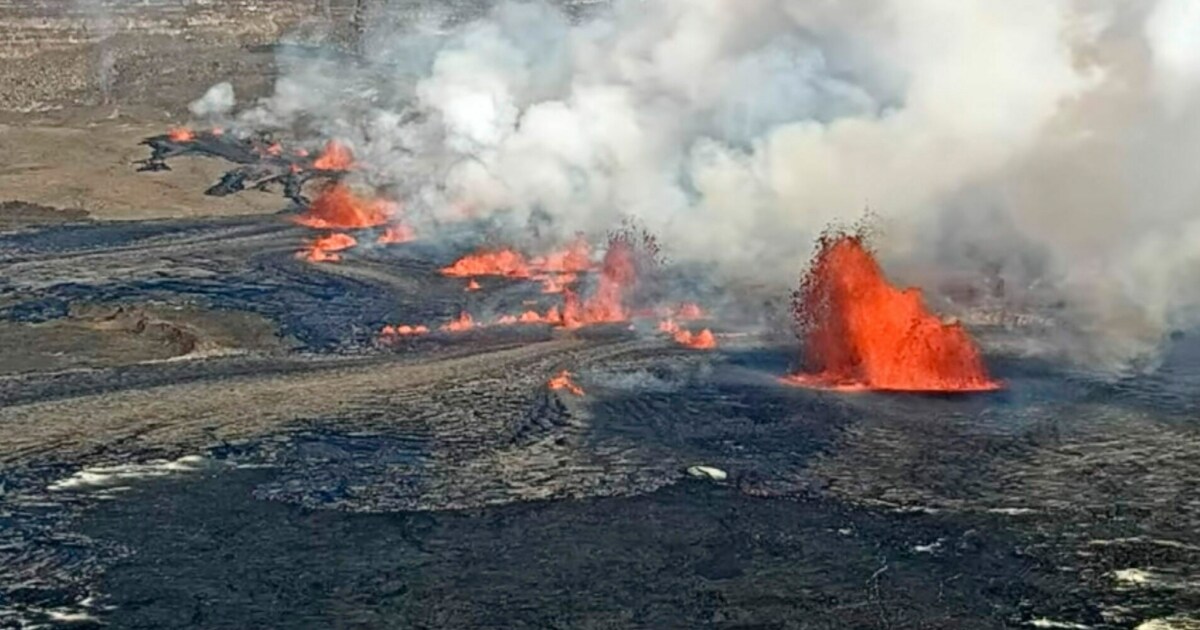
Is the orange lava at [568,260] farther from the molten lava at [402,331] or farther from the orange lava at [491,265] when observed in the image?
the molten lava at [402,331]

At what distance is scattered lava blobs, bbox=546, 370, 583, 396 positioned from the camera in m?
22.5

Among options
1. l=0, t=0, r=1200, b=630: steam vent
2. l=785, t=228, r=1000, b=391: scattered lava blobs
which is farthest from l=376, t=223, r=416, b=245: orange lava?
l=785, t=228, r=1000, b=391: scattered lava blobs

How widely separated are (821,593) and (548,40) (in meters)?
32.9

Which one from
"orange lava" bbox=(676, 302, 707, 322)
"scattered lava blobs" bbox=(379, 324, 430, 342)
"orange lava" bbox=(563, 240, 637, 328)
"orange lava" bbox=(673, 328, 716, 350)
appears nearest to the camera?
"orange lava" bbox=(673, 328, 716, 350)

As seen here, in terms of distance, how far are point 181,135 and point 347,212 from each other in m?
15.8

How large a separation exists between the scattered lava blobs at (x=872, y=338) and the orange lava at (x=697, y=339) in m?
1.55

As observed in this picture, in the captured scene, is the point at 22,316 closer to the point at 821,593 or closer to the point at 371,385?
the point at 371,385

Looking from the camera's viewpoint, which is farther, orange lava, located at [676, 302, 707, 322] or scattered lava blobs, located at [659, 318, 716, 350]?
orange lava, located at [676, 302, 707, 322]

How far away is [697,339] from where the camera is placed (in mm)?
25844

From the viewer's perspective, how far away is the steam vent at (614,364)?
50.8ft

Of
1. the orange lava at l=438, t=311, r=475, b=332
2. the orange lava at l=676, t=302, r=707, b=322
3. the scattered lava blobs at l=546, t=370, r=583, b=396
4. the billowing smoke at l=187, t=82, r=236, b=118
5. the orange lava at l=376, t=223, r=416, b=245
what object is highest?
the billowing smoke at l=187, t=82, r=236, b=118

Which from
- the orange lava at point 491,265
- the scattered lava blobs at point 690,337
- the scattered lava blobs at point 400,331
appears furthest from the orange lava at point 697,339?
the orange lava at point 491,265

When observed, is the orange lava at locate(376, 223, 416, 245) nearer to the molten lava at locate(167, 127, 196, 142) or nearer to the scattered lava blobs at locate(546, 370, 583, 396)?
the scattered lava blobs at locate(546, 370, 583, 396)

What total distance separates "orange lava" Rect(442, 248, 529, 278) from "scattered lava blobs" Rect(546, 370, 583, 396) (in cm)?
956
